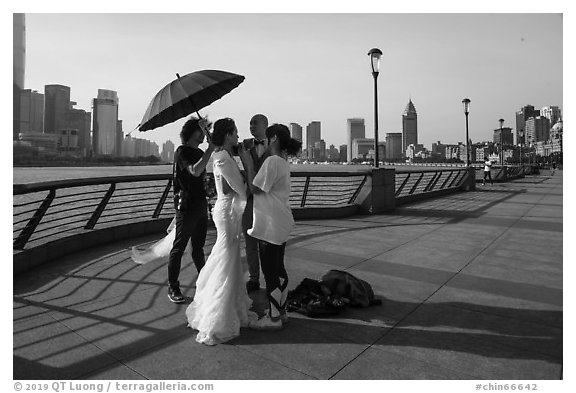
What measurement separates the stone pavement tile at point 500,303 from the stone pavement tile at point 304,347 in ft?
4.88

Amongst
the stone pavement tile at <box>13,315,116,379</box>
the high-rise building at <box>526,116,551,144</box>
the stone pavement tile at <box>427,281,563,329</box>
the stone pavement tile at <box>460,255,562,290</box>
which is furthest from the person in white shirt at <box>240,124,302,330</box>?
the high-rise building at <box>526,116,551,144</box>

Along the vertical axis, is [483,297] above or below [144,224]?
below

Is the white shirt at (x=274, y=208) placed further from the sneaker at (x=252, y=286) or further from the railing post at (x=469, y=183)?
the railing post at (x=469, y=183)

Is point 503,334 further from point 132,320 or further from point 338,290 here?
point 132,320

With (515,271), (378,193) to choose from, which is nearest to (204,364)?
(515,271)

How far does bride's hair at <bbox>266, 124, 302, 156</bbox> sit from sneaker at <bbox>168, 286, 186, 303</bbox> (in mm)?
1911

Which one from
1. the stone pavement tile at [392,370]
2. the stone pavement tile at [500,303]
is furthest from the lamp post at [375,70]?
the stone pavement tile at [392,370]

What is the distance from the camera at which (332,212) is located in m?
10.8

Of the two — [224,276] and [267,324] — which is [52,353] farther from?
[267,324]

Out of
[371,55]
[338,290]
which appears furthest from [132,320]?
[371,55]

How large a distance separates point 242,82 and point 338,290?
2428mm

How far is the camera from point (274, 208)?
3.49 metres

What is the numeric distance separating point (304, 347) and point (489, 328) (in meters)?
1.71
